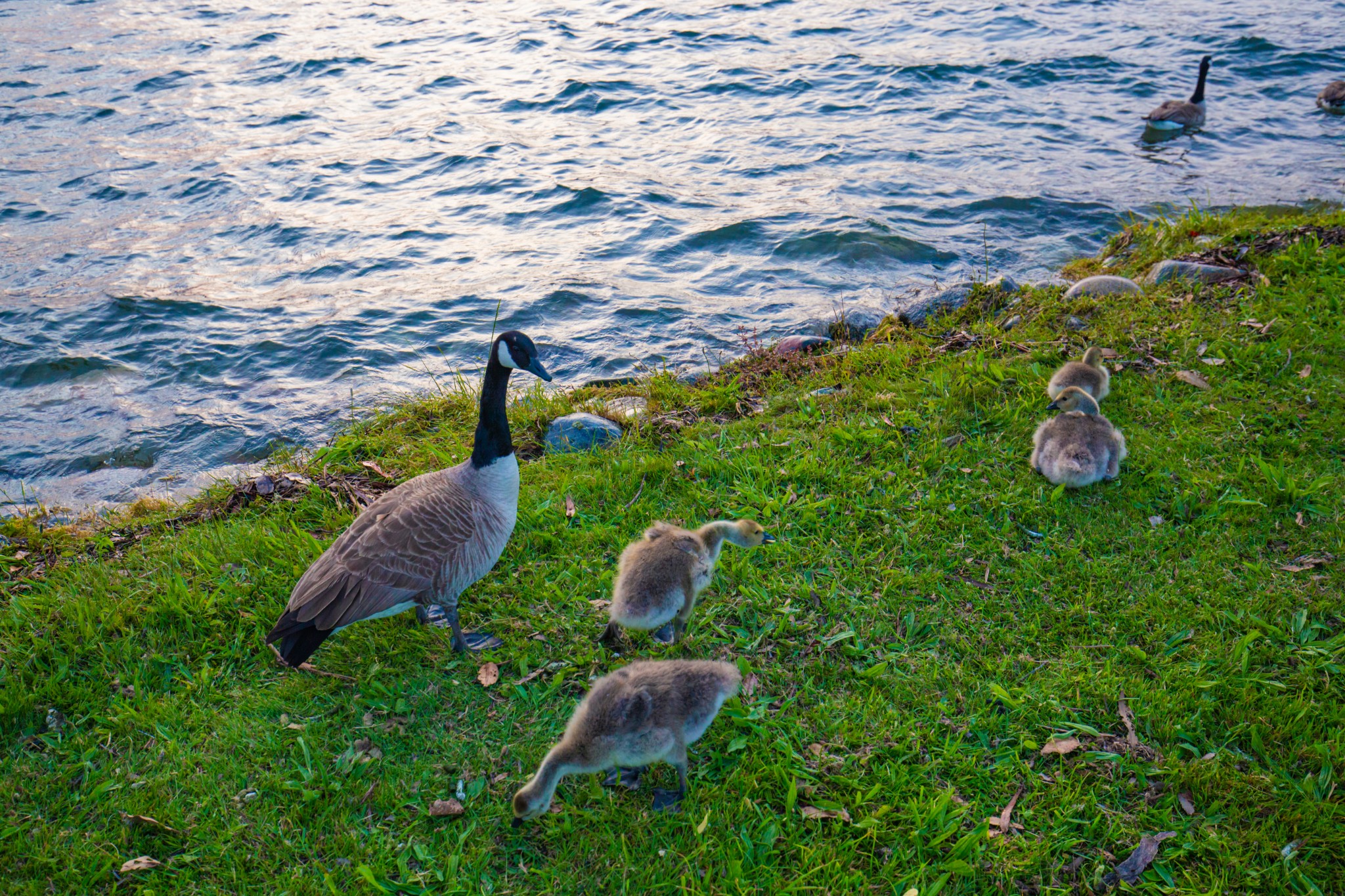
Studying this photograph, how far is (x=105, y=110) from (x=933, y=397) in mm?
19776

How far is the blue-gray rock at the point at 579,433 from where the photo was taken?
729 centimetres

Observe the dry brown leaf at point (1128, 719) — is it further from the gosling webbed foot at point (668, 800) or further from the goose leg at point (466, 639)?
the goose leg at point (466, 639)

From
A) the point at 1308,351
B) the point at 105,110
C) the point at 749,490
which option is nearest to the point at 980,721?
the point at 749,490

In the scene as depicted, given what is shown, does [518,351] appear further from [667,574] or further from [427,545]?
[667,574]

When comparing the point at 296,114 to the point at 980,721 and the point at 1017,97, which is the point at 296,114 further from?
the point at 980,721

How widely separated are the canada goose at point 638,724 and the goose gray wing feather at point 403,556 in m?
1.35

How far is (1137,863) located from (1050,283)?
836 cm

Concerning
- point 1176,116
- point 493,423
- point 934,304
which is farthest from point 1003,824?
point 1176,116

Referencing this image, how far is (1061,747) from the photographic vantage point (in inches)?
170

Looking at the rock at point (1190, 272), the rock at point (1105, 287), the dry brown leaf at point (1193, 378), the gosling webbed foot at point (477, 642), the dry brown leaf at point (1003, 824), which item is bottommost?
the dry brown leaf at point (1003, 824)

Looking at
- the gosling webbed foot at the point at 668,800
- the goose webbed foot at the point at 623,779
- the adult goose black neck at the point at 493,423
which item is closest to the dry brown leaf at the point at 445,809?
the goose webbed foot at the point at 623,779

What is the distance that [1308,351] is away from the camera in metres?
7.16

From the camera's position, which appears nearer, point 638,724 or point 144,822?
point 638,724

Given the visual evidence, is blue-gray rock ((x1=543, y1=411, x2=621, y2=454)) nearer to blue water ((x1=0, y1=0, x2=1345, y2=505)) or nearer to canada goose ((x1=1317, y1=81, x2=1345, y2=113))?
blue water ((x1=0, y1=0, x2=1345, y2=505))
